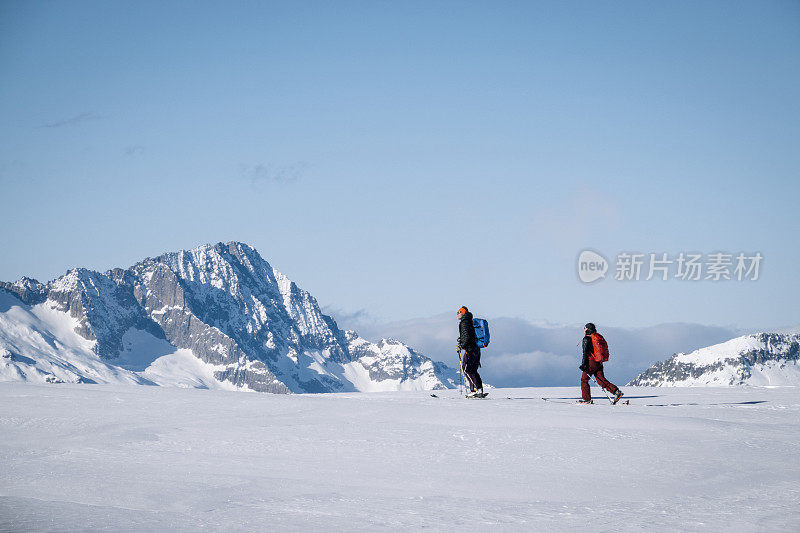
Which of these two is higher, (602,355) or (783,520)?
(602,355)

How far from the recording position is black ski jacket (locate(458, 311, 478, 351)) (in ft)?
67.3

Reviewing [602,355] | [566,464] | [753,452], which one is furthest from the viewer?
[602,355]

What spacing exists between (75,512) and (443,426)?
22.5ft

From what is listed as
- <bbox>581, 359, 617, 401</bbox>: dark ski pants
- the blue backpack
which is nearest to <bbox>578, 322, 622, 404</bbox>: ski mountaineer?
<bbox>581, 359, 617, 401</bbox>: dark ski pants

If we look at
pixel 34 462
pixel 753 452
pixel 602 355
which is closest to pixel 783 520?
pixel 753 452

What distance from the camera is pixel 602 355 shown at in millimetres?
19672

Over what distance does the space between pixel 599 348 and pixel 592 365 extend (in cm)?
47

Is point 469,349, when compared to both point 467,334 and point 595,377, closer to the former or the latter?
point 467,334

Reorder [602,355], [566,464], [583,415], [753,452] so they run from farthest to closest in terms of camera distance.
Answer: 1. [602,355]
2. [583,415]
3. [753,452]
4. [566,464]

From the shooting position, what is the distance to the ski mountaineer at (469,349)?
20.5 meters

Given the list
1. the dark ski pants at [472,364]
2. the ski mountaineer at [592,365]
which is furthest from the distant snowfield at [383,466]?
the dark ski pants at [472,364]

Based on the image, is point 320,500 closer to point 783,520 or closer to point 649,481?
point 649,481

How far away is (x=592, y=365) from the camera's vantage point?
19.7 metres

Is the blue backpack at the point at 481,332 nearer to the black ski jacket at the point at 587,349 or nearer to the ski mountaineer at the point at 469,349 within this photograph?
the ski mountaineer at the point at 469,349
